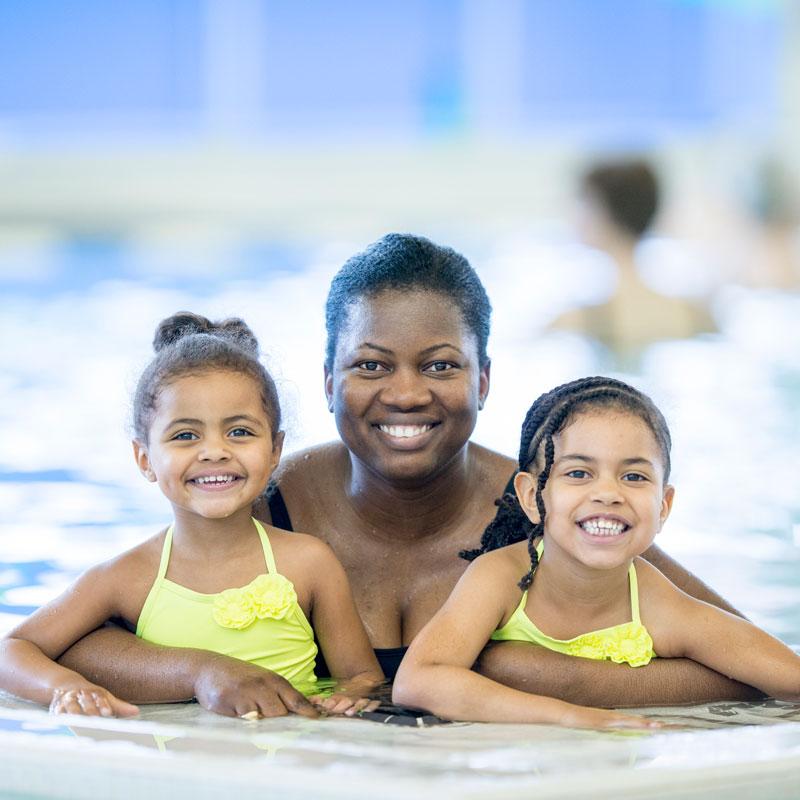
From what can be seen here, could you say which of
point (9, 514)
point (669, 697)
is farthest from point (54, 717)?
point (9, 514)

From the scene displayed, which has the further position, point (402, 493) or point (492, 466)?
point (492, 466)

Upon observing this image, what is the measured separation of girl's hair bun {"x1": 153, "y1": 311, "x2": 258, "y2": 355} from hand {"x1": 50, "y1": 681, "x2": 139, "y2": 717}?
0.94 m

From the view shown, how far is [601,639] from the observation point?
11.7 ft

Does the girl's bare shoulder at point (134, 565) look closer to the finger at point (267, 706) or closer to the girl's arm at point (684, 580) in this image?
the finger at point (267, 706)

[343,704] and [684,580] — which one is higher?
[684,580]

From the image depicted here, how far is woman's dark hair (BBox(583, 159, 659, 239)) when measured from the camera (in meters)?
9.01

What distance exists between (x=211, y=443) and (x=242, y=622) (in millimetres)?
423

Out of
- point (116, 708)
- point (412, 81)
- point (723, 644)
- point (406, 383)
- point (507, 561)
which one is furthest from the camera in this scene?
point (412, 81)

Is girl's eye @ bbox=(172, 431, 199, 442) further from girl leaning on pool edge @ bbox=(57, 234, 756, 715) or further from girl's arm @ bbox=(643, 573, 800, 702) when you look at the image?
girl's arm @ bbox=(643, 573, 800, 702)

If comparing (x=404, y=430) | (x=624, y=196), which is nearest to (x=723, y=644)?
(x=404, y=430)

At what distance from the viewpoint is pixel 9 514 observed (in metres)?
6.59

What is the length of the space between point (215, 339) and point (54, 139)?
15990mm

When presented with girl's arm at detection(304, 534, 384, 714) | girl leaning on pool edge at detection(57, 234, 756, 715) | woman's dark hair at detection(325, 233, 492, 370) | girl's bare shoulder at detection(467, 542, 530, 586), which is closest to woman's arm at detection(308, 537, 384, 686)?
girl's arm at detection(304, 534, 384, 714)

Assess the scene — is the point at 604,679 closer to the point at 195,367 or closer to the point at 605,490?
the point at 605,490
